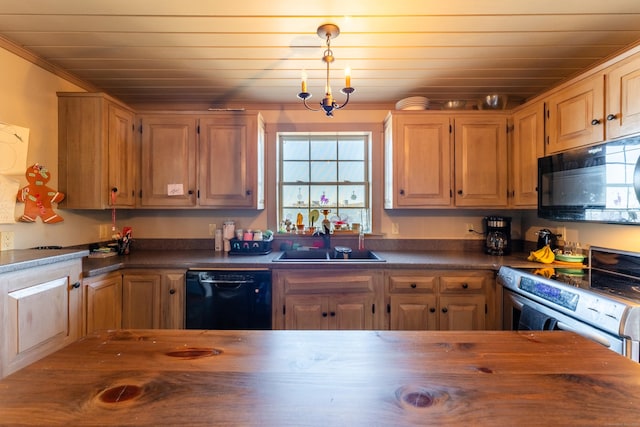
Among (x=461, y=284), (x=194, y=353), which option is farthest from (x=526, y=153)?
(x=194, y=353)

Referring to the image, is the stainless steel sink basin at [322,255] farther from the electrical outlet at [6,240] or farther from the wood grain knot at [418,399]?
the wood grain knot at [418,399]

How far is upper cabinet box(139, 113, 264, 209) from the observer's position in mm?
2541

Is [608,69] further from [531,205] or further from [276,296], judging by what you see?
[276,296]

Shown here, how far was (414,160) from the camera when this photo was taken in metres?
2.54

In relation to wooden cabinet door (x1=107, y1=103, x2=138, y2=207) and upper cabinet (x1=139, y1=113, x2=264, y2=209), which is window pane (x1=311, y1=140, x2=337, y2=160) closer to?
upper cabinet (x1=139, y1=113, x2=264, y2=209)

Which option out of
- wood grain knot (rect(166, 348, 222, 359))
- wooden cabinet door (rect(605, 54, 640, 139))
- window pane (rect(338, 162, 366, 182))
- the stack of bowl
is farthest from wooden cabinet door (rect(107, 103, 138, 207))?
wooden cabinet door (rect(605, 54, 640, 139))

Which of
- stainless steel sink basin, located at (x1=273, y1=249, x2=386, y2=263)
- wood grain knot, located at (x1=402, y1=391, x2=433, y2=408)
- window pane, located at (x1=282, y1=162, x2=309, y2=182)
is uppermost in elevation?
window pane, located at (x1=282, y1=162, x2=309, y2=182)

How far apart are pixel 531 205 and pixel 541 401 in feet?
7.34

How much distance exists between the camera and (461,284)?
2.19 metres

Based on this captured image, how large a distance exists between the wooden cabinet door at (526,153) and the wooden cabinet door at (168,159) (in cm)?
275

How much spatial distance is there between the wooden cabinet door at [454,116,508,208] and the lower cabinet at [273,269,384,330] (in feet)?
3.90

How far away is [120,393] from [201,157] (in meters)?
2.27

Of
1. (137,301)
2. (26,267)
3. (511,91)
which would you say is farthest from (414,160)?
(26,267)

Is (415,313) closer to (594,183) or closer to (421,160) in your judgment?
(421,160)
